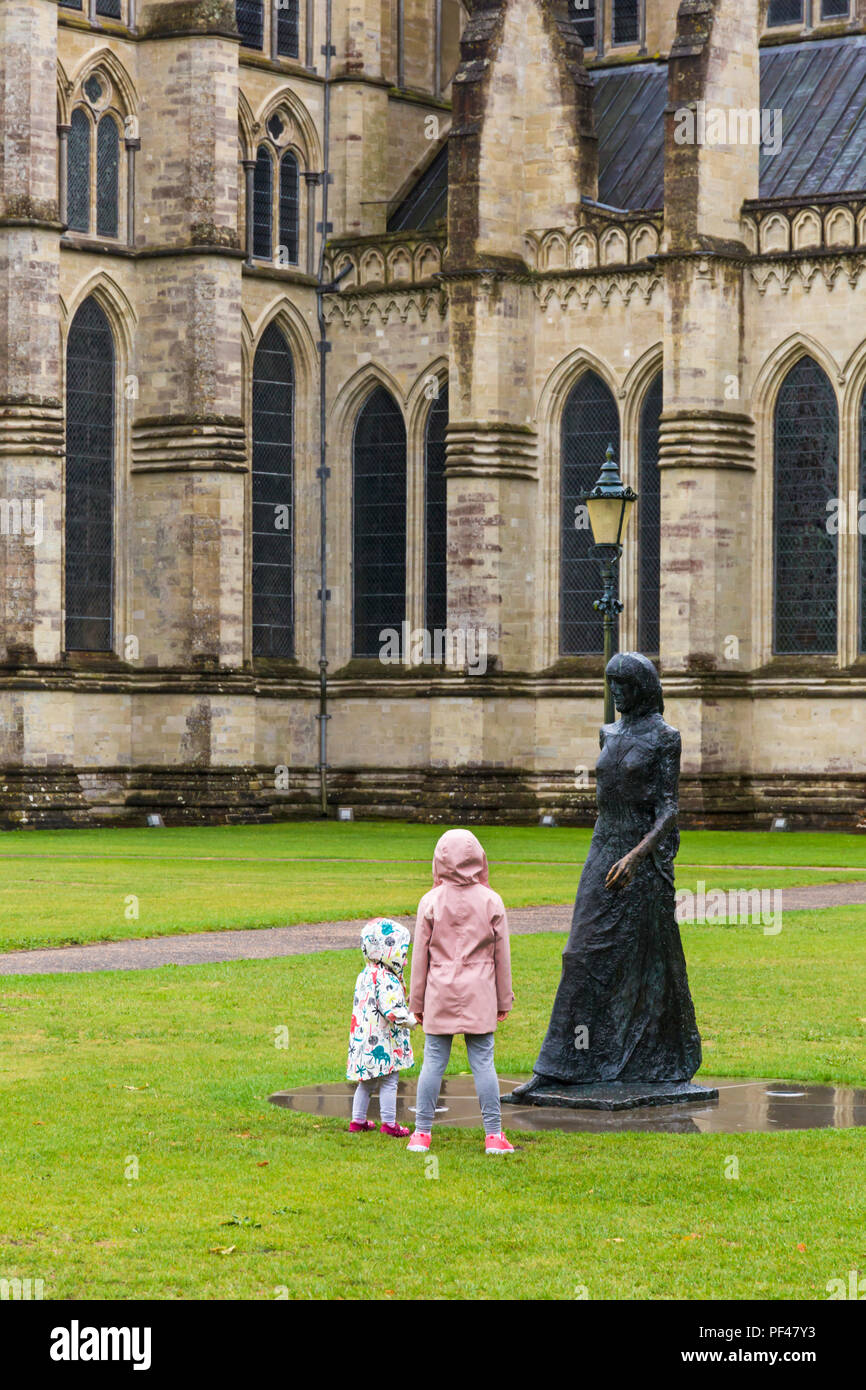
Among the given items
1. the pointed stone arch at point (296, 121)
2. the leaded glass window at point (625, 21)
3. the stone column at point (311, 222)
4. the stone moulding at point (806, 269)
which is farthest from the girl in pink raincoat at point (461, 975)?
the leaded glass window at point (625, 21)

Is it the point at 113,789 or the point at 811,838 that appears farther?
the point at 113,789

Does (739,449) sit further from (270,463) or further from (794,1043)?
(794,1043)

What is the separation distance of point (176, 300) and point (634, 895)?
29.9m

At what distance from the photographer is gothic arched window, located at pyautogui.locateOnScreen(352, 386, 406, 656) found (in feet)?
148

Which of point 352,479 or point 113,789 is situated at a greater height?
point 352,479

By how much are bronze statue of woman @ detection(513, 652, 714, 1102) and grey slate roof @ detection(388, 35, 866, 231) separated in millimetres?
27371

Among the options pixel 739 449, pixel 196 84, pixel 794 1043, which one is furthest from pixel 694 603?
pixel 794 1043

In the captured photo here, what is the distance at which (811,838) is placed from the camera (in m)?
37.2

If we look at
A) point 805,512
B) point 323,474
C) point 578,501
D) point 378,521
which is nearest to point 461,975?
point 805,512

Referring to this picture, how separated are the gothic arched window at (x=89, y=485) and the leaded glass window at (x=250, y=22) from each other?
20.8 feet

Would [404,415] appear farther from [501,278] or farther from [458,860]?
[458,860]

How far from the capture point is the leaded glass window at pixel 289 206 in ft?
147

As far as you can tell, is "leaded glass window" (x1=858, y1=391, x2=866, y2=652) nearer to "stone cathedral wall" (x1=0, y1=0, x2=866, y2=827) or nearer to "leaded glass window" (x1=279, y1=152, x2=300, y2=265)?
"stone cathedral wall" (x1=0, y1=0, x2=866, y2=827)

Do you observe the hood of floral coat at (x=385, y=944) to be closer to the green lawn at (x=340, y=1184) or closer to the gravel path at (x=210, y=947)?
the green lawn at (x=340, y=1184)
